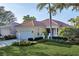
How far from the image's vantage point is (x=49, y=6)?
8.26 metres

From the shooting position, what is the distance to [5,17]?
828cm

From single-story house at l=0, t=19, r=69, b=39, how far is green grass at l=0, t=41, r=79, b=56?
0.15m

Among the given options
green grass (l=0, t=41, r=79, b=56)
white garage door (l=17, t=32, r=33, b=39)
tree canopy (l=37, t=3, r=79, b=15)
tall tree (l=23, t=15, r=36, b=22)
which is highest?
tree canopy (l=37, t=3, r=79, b=15)

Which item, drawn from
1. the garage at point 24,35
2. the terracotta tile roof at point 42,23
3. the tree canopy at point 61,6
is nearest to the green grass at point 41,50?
the garage at point 24,35

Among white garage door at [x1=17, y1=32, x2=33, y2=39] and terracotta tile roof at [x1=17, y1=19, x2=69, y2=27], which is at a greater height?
terracotta tile roof at [x1=17, y1=19, x2=69, y2=27]

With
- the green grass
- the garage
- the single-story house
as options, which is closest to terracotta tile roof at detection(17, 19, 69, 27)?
the single-story house

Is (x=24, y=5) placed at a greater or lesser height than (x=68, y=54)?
greater

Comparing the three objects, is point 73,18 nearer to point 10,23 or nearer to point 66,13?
point 66,13

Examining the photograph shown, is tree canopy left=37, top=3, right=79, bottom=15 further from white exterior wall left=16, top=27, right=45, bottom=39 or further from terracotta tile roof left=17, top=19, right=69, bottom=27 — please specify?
white exterior wall left=16, top=27, right=45, bottom=39

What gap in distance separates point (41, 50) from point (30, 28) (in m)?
0.30

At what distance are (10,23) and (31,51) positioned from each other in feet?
1.41

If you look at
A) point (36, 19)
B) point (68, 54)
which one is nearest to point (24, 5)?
point (36, 19)

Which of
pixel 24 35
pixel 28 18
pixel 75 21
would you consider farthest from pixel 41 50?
pixel 75 21

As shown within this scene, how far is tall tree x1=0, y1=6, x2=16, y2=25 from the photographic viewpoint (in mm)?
8242
